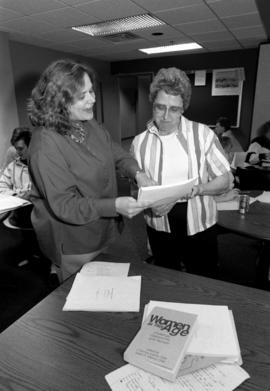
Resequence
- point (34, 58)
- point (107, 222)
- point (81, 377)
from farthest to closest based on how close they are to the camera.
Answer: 1. point (34, 58)
2. point (107, 222)
3. point (81, 377)

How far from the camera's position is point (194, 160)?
1.52 m

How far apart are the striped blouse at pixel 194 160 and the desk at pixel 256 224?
0.28 m

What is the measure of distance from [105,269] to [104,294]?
0.17 m

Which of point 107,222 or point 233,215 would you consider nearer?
point 107,222

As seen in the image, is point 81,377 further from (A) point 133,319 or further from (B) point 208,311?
(B) point 208,311

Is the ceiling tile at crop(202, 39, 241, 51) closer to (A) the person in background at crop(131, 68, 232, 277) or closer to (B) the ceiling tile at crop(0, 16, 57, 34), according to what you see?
(B) the ceiling tile at crop(0, 16, 57, 34)

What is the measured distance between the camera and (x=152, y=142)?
1591mm

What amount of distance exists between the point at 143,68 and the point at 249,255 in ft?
17.7

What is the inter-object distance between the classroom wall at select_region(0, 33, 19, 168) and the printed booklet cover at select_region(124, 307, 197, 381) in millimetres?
4137

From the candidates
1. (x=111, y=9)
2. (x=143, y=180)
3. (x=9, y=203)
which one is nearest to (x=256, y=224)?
(x=143, y=180)

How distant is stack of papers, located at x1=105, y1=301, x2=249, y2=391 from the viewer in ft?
2.36

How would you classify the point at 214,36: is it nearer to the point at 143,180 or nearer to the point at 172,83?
the point at 172,83

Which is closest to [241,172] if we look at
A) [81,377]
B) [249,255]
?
[249,255]

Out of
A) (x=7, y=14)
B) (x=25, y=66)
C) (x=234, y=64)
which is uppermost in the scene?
(x=7, y=14)
